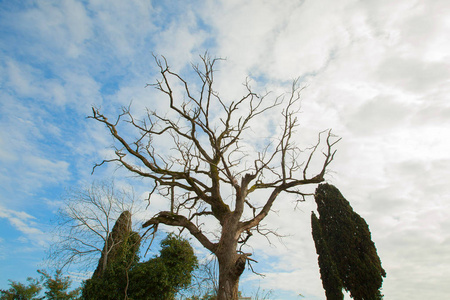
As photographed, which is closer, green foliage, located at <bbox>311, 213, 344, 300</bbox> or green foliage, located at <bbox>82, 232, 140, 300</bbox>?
green foliage, located at <bbox>82, 232, 140, 300</bbox>

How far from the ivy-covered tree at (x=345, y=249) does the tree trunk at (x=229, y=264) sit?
9.28 meters

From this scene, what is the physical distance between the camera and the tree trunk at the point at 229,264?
19.8ft

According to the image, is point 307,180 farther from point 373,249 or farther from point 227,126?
point 373,249

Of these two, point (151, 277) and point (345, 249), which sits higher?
point (345, 249)

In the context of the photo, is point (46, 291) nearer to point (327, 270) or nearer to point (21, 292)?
point (21, 292)

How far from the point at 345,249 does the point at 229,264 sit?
967cm

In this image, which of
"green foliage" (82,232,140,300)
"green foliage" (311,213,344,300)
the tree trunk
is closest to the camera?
the tree trunk

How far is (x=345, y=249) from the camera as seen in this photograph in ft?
44.1

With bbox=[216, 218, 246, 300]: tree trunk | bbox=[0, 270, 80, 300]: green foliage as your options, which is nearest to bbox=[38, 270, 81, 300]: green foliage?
bbox=[0, 270, 80, 300]: green foliage

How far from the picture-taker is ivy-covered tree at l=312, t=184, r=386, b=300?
1249cm

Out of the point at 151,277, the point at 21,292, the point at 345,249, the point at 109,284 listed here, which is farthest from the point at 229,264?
the point at 21,292

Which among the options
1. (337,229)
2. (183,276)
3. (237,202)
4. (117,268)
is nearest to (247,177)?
(237,202)

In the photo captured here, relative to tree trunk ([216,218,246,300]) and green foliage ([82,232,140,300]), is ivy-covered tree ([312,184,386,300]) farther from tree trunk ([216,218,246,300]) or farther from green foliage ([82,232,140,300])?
green foliage ([82,232,140,300])

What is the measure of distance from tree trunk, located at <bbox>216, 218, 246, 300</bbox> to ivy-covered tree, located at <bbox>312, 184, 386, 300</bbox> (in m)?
9.28
